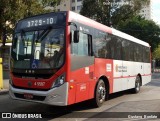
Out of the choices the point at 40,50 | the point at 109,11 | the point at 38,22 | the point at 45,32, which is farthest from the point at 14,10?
the point at 109,11

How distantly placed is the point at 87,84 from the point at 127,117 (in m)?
1.59

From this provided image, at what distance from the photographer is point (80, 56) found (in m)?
9.16

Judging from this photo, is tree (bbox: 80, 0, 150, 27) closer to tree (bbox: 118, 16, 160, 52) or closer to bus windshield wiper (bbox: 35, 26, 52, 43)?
tree (bbox: 118, 16, 160, 52)

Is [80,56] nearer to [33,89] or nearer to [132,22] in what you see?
[33,89]

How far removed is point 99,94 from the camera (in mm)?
10398

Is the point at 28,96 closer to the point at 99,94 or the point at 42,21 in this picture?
the point at 42,21

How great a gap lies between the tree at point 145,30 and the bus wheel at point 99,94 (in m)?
45.3

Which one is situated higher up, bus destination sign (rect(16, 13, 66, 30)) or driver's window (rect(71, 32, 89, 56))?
bus destination sign (rect(16, 13, 66, 30))

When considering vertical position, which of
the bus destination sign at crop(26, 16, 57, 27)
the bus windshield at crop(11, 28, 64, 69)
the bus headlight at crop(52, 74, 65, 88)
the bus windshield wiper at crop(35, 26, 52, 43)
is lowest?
the bus headlight at crop(52, 74, 65, 88)

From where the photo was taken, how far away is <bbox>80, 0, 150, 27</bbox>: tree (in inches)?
1719

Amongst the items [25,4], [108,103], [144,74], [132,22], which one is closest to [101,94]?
[108,103]

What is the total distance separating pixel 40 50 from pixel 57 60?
0.63 meters

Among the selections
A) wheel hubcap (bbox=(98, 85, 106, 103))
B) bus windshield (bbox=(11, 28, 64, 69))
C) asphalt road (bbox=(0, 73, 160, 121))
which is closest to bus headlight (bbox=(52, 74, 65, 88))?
bus windshield (bbox=(11, 28, 64, 69))

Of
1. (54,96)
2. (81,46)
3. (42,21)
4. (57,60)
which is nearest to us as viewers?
(54,96)
